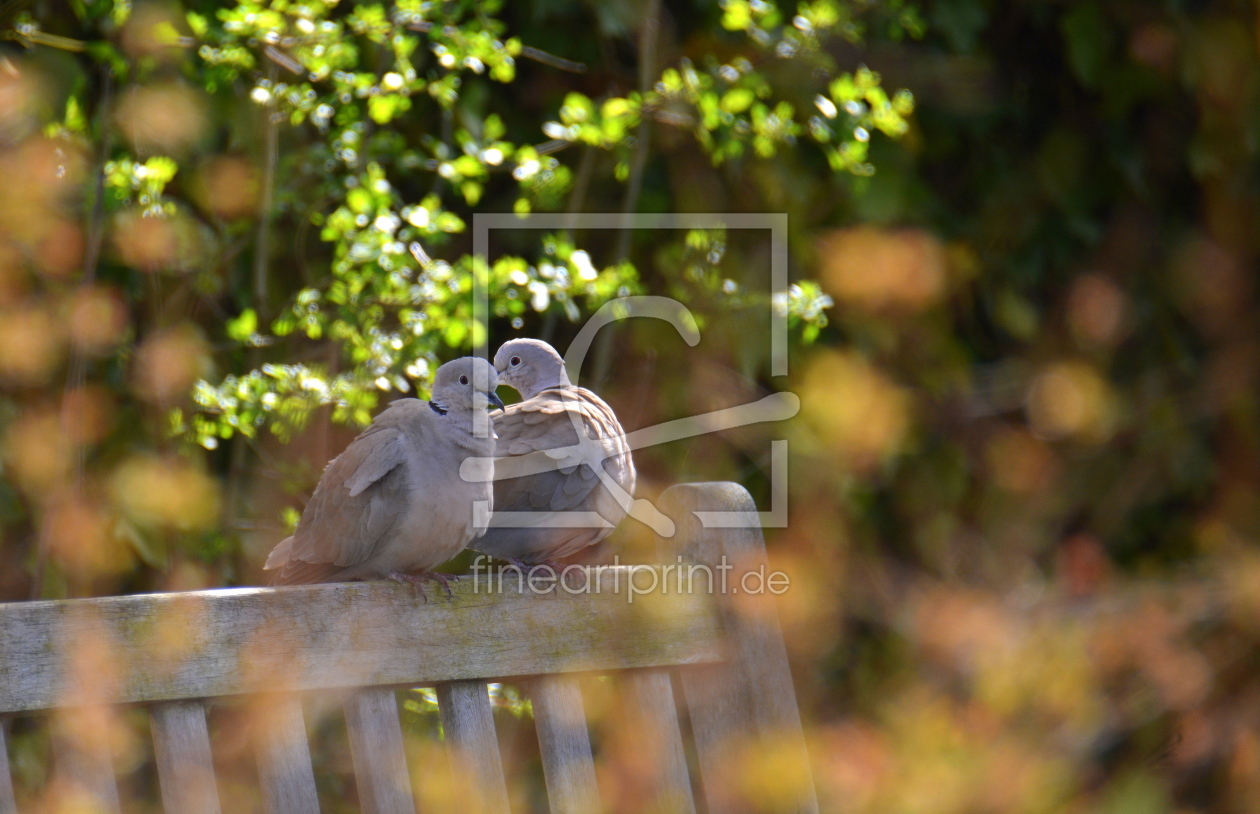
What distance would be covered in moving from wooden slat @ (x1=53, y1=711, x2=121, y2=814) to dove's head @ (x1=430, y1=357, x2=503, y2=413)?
0.84 metres

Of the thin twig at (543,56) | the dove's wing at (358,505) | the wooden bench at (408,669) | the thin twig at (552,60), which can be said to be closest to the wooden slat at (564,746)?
the wooden bench at (408,669)

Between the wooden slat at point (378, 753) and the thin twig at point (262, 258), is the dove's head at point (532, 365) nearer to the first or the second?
the thin twig at point (262, 258)

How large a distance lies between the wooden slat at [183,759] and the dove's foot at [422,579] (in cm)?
26

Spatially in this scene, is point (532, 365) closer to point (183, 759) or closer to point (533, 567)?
point (533, 567)

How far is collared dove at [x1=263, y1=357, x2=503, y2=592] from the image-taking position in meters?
1.72

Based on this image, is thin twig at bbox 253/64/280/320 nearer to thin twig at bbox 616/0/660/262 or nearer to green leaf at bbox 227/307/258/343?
green leaf at bbox 227/307/258/343

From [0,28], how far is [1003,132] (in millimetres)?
2472

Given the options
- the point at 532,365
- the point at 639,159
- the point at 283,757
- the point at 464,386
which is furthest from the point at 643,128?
the point at 283,757

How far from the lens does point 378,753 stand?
3.86 feet

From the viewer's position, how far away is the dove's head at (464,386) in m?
1.82

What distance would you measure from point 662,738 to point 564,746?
0.16 metres

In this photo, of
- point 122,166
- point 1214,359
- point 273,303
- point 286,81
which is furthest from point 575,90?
point 1214,359

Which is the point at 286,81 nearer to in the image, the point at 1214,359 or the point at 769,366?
the point at 769,366

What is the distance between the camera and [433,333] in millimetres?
2309
